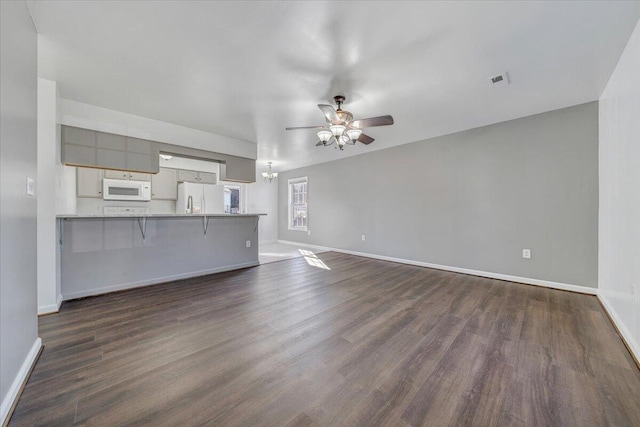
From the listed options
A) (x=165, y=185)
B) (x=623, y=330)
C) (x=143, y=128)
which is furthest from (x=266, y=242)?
(x=623, y=330)

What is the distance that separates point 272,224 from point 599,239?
23.0 ft

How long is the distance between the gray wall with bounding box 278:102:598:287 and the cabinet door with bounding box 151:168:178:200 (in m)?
4.14

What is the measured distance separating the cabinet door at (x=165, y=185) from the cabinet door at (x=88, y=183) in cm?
86

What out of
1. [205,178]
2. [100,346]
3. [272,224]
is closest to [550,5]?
[100,346]

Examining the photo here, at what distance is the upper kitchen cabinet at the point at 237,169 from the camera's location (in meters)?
4.67

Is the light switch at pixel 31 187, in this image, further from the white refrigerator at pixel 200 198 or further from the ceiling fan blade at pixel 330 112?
the white refrigerator at pixel 200 198

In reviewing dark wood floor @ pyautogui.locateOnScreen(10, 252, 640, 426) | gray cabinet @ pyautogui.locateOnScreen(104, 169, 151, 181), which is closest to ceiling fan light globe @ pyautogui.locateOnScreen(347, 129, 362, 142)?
dark wood floor @ pyautogui.locateOnScreen(10, 252, 640, 426)

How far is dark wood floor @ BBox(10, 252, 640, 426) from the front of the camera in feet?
4.25

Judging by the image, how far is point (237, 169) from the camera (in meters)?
4.81

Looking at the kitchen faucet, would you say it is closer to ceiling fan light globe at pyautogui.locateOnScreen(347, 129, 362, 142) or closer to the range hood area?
the range hood area

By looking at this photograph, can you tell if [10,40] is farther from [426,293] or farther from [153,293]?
[426,293]

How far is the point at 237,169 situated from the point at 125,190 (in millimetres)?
2239

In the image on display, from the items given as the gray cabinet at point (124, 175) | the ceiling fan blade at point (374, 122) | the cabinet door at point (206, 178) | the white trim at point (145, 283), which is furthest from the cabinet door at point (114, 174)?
the ceiling fan blade at point (374, 122)

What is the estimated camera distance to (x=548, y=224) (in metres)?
3.37
